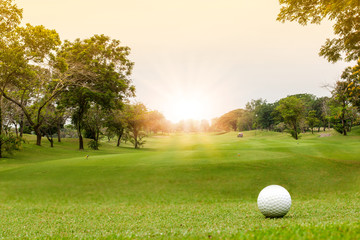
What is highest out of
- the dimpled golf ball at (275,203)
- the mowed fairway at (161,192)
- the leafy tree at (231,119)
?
the leafy tree at (231,119)

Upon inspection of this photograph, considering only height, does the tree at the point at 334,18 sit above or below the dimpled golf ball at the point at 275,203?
above

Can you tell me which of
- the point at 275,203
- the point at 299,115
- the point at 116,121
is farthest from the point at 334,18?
Result: the point at 299,115

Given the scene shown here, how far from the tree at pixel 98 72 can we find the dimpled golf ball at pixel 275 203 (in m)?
34.4

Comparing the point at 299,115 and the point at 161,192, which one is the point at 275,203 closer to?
the point at 161,192

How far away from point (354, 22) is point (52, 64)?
32629 mm

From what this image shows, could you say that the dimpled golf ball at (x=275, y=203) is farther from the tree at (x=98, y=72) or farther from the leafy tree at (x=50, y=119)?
the leafy tree at (x=50, y=119)

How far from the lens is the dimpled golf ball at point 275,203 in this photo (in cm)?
684

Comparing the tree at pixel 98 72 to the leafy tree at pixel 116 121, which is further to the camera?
the leafy tree at pixel 116 121

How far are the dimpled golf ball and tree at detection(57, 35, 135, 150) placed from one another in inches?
1353

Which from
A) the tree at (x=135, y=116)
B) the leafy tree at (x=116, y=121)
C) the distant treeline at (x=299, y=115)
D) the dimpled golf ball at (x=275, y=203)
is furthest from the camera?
the distant treeline at (x=299, y=115)

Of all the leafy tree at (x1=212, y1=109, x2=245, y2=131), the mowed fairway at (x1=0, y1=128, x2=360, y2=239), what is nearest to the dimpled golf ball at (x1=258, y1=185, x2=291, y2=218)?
the mowed fairway at (x1=0, y1=128, x2=360, y2=239)

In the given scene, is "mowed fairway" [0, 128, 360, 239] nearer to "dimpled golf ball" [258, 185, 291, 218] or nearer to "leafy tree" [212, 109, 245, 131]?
"dimpled golf ball" [258, 185, 291, 218]

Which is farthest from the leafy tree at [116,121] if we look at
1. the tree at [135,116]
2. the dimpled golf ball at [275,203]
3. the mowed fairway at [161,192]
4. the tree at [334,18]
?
the dimpled golf ball at [275,203]

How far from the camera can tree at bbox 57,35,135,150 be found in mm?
38981
